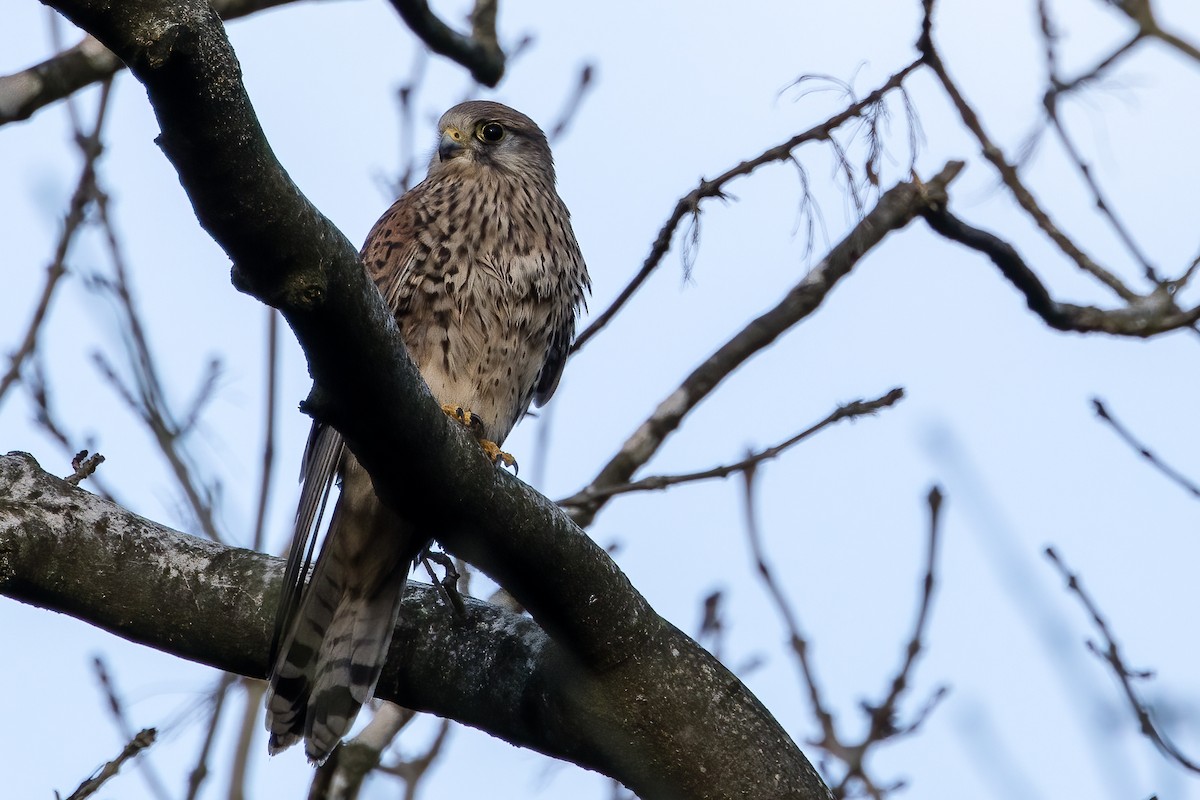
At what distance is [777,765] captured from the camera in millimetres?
2336

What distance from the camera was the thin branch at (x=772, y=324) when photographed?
3754 mm

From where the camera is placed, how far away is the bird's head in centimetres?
425

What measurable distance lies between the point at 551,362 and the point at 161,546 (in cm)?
164

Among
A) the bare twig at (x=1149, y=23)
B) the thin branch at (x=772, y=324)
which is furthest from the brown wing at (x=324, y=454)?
the bare twig at (x=1149, y=23)

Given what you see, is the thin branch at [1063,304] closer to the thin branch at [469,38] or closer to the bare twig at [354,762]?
the thin branch at [469,38]

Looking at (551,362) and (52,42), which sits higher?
(52,42)

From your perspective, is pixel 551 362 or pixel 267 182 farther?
pixel 551 362

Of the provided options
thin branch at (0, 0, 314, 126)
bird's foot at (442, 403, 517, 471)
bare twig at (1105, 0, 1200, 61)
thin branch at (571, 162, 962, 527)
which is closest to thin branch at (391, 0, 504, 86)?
thin branch at (0, 0, 314, 126)

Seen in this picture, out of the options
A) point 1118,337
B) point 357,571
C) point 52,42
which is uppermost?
Answer: point 52,42

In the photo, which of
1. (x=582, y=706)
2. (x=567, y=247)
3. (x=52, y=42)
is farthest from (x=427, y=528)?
(x=52, y=42)

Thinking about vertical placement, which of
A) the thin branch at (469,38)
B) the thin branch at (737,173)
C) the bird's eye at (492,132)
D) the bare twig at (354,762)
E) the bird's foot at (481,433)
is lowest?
the bare twig at (354,762)

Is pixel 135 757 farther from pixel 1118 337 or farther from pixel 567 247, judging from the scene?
pixel 1118 337

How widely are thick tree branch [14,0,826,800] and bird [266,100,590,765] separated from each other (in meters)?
0.27

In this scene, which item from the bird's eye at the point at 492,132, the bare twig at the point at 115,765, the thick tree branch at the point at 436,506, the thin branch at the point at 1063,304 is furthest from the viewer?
the bird's eye at the point at 492,132
